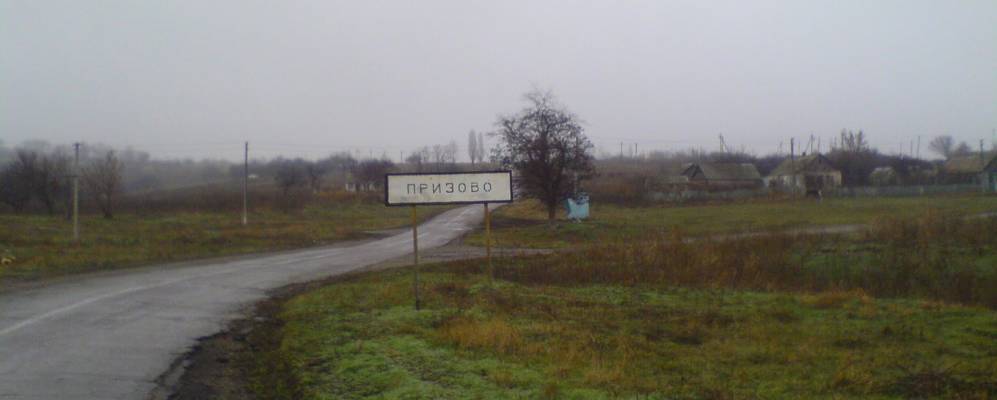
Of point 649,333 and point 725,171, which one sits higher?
point 725,171

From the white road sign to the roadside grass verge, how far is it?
1762mm

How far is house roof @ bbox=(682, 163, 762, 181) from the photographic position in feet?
312

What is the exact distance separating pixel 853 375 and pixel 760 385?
3.23ft

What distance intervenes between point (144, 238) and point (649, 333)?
2781cm

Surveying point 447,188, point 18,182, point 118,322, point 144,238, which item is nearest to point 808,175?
point 144,238

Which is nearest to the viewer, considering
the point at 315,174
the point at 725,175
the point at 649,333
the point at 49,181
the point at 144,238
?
the point at 649,333

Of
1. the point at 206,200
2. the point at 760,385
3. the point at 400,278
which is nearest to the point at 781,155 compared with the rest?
the point at 206,200

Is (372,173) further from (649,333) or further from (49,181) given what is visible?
(649,333)

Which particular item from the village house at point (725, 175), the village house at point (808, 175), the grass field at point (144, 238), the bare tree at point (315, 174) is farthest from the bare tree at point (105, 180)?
the village house at point (808, 175)

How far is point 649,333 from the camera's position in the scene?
409 inches

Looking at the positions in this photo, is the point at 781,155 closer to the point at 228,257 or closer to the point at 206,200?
the point at 206,200

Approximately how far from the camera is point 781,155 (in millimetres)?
129250

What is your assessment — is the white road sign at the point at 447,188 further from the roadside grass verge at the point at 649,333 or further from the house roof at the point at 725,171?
the house roof at the point at 725,171

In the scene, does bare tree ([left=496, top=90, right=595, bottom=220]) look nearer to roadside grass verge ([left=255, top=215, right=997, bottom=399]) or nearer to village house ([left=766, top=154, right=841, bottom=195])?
roadside grass verge ([left=255, top=215, right=997, bottom=399])
